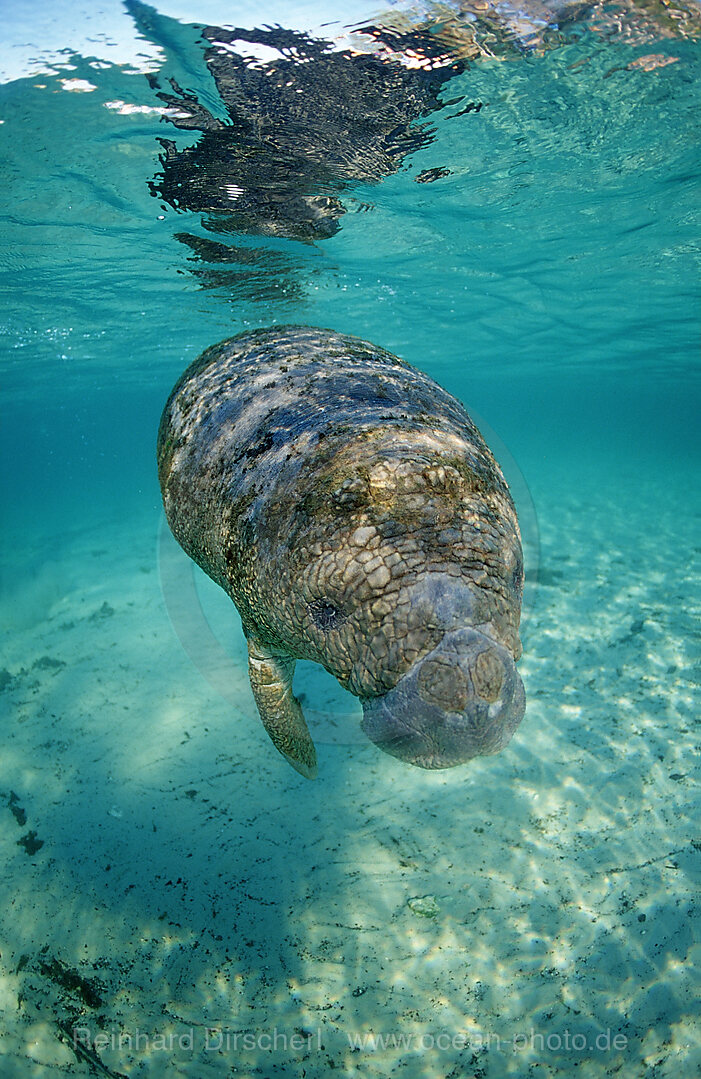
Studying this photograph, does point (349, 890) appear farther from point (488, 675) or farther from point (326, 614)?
point (488, 675)

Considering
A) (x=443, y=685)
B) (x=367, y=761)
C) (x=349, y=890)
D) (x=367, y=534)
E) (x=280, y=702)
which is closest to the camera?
(x=443, y=685)

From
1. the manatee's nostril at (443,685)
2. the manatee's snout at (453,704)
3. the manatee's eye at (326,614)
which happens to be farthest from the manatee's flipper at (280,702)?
the manatee's nostril at (443,685)

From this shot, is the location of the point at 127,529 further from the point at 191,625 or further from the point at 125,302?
→ the point at 191,625

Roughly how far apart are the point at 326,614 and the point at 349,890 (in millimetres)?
3154

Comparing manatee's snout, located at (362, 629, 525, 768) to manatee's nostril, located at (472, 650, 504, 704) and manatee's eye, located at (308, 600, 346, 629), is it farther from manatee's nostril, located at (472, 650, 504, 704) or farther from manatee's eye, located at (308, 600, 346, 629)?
manatee's eye, located at (308, 600, 346, 629)

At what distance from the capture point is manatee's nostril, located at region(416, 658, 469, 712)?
1.55 metres

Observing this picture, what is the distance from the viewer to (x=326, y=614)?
1918mm

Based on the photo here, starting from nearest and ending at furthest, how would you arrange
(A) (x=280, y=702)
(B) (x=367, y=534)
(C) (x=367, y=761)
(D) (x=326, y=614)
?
(B) (x=367, y=534)
(D) (x=326, y=614)
(A) (x=280, y=702)
(C) (x=367, y=761)

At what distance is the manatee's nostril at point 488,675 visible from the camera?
5.10 ft

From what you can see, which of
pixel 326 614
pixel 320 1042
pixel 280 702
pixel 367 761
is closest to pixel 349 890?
pixel 320 1042

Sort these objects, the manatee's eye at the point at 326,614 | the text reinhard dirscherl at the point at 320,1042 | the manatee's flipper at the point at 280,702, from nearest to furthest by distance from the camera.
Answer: the manatee's eye at the point at 326,614, the manatee's flipper at the point at 280,702, the text reinhard dirscherl at the point at 320,1042

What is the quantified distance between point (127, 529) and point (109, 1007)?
17.4 meters

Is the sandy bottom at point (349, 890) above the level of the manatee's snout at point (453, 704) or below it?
below

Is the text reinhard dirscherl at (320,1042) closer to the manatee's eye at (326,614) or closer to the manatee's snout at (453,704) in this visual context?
the manatee's snout at (453,704)
